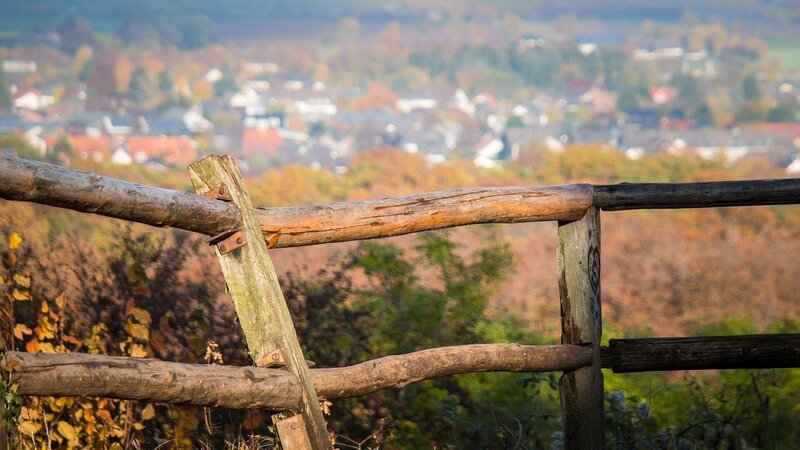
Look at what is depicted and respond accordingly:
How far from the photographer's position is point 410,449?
4.62 m

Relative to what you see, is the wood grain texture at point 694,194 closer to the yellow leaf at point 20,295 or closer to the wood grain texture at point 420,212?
the wood grain texture at point 420,212

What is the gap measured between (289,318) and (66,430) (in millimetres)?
985

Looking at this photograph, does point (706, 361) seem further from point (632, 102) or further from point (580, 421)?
point (632, 102)

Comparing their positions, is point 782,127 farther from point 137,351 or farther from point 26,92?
point 137,351

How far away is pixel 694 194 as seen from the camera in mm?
3039

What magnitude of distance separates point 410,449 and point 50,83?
257 feet

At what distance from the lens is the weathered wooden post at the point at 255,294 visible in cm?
232

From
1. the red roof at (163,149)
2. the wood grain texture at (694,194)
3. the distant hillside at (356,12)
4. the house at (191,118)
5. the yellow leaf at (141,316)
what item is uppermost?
the distant hillside at (356,12)

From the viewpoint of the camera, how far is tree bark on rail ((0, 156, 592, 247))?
1.94 m

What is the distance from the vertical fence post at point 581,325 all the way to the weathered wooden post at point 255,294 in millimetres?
954

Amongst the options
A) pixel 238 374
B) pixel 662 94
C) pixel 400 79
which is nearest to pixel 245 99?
pixel 400 79

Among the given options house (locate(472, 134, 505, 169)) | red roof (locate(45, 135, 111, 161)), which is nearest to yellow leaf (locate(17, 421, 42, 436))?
A: red roof (locate(45, 135, 111, 161))

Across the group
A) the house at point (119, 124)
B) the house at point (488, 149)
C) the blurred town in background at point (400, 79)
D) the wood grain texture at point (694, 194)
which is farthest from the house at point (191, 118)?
the wood grain texture at point (694, 194)

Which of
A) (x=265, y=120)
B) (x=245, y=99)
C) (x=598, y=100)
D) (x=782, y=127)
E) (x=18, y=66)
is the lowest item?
(x=782, y=127)
